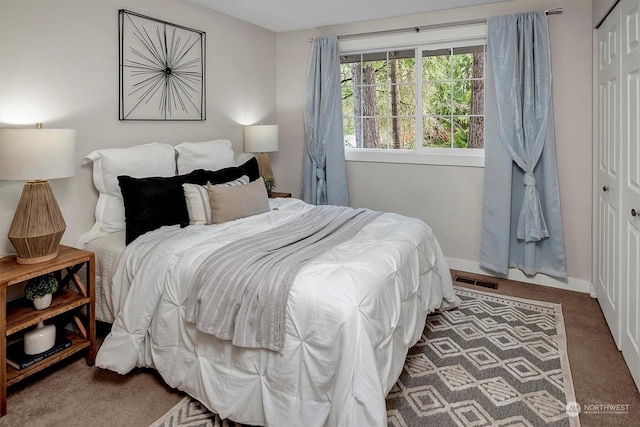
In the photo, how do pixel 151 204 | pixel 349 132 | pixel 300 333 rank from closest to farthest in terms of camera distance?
pixel 300 333
pixel 151 204
pixel 349 132

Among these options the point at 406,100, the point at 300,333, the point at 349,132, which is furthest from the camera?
the point at 349,132

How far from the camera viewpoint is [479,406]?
1.99 m

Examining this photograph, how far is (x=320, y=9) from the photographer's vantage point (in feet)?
12.0

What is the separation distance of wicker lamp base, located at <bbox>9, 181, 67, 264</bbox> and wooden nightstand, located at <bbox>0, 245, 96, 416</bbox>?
6cm

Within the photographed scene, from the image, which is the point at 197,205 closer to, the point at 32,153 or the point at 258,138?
the point at 32,153

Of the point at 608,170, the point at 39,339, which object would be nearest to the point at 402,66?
the point at 608,170

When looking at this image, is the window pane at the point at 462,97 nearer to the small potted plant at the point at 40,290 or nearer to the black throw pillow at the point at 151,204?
the black throw pillow at the point at 151,204

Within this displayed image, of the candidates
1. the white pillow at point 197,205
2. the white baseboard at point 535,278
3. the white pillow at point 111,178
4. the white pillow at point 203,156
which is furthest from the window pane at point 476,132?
the white pillow at point 111,178

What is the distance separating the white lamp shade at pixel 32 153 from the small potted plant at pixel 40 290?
556mm

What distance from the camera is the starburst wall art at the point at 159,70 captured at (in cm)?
294

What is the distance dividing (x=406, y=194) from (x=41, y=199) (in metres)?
3.00

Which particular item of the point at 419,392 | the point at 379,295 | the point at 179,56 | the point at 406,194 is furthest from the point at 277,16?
the point at 419,392

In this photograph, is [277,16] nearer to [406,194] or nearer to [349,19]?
[349,19]

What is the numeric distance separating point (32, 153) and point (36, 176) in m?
0.11
